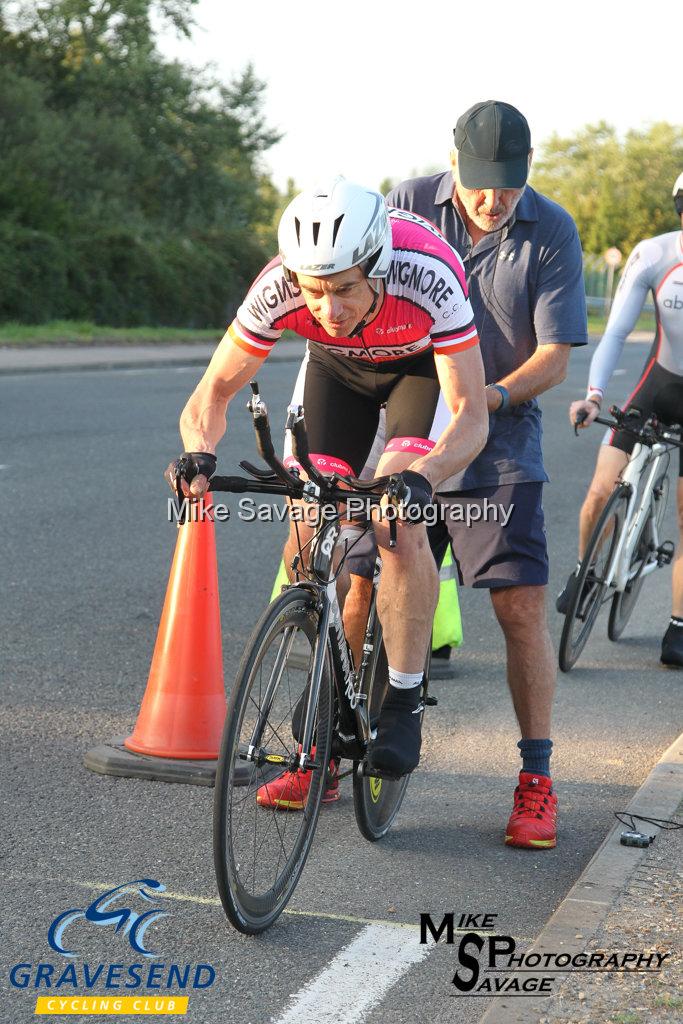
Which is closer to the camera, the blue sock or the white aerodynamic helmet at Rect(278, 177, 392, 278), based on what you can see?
the white aerodynamic helmet at Rect(278, 177, 392, 278)

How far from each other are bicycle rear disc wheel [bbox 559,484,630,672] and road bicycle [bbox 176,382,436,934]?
2.51 metres

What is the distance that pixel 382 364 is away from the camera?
4.20 m

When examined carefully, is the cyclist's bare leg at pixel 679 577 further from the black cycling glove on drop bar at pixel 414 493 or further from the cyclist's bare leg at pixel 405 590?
the black cycling glove on drop bar at pixel 414 493

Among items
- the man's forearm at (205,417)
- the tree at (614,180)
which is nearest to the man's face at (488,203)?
the man's forearm at (205,417)

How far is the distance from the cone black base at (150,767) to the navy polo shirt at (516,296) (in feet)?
4.04

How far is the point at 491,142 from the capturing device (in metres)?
4.33

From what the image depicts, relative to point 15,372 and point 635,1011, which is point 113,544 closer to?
point 635,1011

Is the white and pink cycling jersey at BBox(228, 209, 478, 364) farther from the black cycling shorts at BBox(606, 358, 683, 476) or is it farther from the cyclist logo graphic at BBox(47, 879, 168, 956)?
the black cycling shorts at BBox(606, 358, 683, 476)

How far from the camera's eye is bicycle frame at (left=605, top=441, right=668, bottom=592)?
22.1ft

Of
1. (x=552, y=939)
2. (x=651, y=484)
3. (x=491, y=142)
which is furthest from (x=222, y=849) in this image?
(x=651, y=484)

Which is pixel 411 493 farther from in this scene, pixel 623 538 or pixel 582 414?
pixel 623 538

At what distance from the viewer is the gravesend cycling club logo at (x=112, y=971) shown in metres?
3.17

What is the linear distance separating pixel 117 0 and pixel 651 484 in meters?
39.6

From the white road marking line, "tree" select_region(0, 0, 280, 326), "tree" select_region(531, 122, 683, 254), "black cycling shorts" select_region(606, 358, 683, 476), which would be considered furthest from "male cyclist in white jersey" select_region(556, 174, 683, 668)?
"tree" select_region(531, 122, 683, 254)
